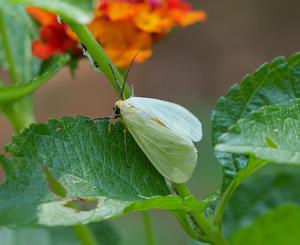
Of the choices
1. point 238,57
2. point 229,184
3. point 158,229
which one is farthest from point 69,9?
point 238,57

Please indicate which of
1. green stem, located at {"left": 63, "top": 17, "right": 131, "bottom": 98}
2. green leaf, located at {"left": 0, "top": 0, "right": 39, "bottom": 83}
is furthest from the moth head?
green leaf, located at {"left": 0, "top": 0, "right": 39, "bottom": 83}

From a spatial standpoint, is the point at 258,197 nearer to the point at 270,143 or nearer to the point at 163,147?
the point at 163,147

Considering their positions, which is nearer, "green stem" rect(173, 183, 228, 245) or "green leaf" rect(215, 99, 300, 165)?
"green leaf" rect(215, 99, 300, 165)

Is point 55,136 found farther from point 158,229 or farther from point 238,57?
point 238,57

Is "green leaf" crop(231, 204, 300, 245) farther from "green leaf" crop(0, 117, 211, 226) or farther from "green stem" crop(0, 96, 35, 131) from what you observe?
"green stem" crop(0, 96, 35, 131)

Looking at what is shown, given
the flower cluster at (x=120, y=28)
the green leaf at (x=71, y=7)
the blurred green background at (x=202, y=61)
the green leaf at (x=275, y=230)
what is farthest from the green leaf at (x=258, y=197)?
the blurred green background at (x=202, y=61)

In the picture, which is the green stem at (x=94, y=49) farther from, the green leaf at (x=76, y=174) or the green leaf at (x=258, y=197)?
the green leaf at (x=258, y=197)
